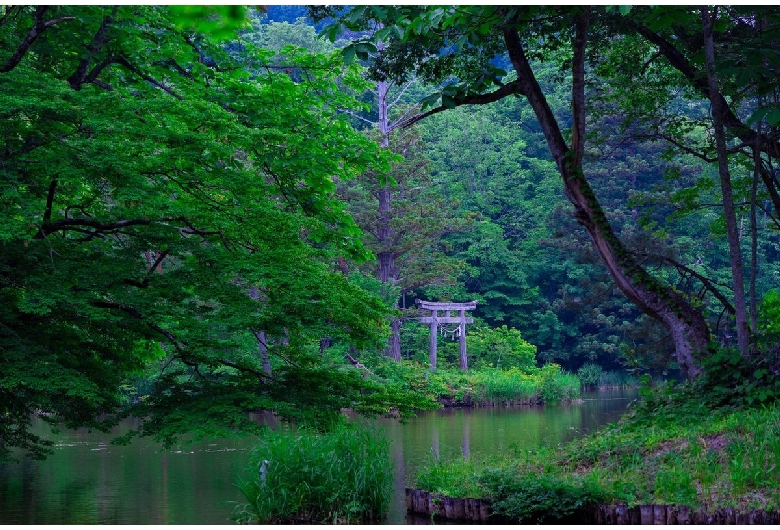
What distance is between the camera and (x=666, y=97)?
12992 mm

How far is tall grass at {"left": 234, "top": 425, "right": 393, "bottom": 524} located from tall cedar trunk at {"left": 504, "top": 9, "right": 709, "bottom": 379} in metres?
3.86

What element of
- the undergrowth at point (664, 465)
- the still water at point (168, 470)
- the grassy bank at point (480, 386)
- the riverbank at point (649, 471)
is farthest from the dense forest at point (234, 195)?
the grassy bank at point (480, 386)

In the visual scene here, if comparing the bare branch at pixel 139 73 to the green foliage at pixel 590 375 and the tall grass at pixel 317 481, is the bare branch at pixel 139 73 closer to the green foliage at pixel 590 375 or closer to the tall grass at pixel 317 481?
the tall grass at pixel 317 481

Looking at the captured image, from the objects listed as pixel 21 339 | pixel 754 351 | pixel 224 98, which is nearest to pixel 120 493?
pixel 21 339

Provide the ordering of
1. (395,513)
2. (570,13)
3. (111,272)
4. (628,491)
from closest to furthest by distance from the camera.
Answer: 1. (628,491)
2. (395,513)
3. (111,272)
4. (570,13)

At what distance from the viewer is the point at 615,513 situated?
6320mm

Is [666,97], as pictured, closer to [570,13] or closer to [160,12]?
[570,13]

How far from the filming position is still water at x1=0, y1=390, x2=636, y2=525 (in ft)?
28.3

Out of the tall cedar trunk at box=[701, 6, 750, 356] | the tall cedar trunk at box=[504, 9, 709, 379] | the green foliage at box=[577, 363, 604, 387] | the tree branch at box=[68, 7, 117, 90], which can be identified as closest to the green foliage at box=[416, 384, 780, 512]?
the tall cedar trunk at box=[701, 6, 750, 356]

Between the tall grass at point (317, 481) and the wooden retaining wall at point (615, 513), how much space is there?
43 cm

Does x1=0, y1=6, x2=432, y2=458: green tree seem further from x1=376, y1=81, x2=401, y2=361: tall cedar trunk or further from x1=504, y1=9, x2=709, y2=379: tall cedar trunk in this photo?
x1=376, y1=81, x2=401, y2=361: tall cedar trunk

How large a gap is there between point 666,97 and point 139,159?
836cm

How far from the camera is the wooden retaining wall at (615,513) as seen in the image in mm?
5789

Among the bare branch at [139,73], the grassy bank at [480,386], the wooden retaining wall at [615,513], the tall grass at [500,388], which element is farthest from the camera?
the tall grass at [500,388]
